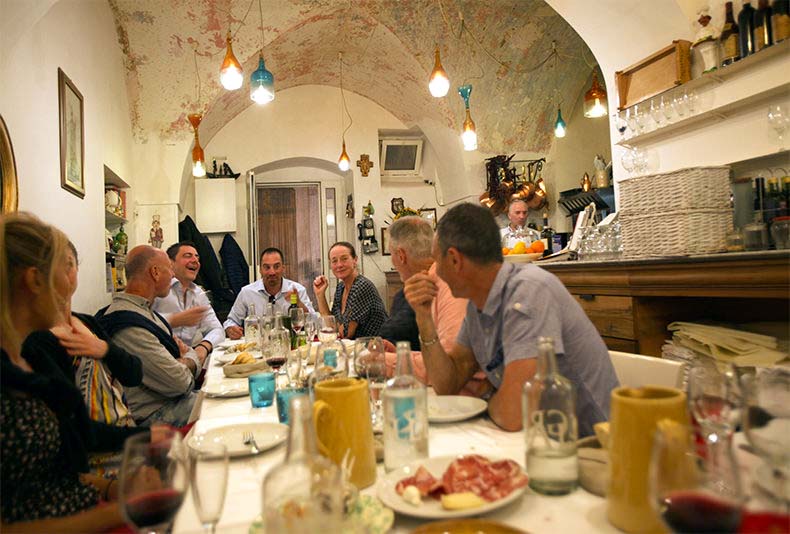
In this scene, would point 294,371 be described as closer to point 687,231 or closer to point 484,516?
point 484,516

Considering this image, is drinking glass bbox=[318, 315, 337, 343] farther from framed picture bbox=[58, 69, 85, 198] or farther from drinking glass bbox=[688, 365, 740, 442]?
framed picture bbox=[58, 69, 85, 198]

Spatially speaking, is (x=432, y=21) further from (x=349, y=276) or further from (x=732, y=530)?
(x=732, y=530)

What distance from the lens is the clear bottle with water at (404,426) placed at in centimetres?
103

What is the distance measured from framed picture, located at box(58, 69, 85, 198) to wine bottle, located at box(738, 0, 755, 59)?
4170mm

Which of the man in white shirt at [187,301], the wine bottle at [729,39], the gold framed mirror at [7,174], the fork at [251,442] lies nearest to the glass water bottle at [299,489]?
the fork at [251,442]

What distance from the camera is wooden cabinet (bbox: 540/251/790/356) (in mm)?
1981

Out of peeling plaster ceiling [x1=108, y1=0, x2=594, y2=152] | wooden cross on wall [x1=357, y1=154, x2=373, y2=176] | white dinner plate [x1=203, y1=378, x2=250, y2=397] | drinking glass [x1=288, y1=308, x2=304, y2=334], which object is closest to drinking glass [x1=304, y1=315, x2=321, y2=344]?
drinking glass [x1=288, y1=308, x2=304, y2=334]

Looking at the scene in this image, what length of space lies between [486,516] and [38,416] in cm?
99

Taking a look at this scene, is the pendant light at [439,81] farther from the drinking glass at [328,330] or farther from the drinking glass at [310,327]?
the drinking glass at [328,330]

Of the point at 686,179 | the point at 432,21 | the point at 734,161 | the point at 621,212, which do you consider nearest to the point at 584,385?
the point at 686,179

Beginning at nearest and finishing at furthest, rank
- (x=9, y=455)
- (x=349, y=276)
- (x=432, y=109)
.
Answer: (x=9, y=455), (x=349, y=276), (x=432, y=109)

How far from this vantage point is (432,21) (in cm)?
573

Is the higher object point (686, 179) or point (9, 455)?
point (686, 179)

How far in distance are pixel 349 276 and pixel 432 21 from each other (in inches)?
129
